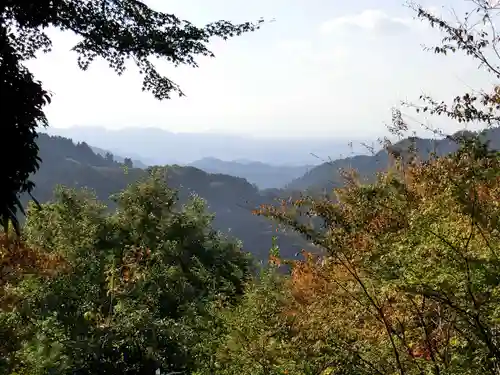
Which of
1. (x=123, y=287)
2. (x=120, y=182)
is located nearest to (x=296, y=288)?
(x=123, y=287)

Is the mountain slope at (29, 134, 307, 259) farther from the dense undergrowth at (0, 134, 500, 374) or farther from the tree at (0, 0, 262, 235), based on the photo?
the tree at (0, 0, 262, 235)

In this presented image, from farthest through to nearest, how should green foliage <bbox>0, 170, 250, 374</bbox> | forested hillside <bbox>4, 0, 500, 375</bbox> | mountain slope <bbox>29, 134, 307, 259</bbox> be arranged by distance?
mountain slope <bbox>29, 134, 307, 259</bbox>
green foliage <bbox>0, 170, 250, 374</bbox>
forested hillside <bbox>4, 0, 500, 375</bbox>

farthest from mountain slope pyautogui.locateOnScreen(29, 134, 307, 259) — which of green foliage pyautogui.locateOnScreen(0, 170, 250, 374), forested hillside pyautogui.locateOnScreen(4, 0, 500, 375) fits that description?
forested hillside pyautogui.locateOnScreen(4, 0, 500, 375)

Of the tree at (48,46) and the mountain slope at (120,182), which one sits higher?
the tree at (48,46)

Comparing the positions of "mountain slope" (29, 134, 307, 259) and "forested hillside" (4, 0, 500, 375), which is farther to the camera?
"mountain slope" (29, 134, 307, 259)

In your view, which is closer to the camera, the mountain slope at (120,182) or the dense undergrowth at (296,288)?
the dense undergrowth at (296,288)

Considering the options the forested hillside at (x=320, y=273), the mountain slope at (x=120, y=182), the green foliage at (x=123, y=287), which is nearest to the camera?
the forested hillside at (x=320, y=273)

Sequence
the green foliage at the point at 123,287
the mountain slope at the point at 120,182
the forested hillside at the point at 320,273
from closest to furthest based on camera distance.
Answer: the forested hillside at the point at 320,273, the green foliage at the point at 123,287, the mountain slope at the point at 120,182

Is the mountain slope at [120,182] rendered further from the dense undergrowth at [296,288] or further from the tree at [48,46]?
the tree at [48,46]

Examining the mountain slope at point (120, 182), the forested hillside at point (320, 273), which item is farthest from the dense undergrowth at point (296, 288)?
the mountain slope at point (120, 182)

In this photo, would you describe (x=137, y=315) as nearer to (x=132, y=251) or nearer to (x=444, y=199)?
(x=132, y=251)

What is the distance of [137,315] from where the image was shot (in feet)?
30.9

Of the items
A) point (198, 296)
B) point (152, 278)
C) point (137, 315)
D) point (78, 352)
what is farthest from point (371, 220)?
point (198, 296)

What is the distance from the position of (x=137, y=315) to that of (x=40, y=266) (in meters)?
5.27
